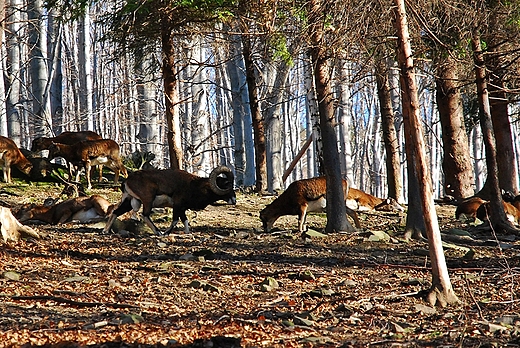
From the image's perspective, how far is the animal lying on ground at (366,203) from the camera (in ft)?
63.7

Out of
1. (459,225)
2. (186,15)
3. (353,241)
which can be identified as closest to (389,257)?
(353,241)

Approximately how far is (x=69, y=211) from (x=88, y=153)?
15.7ft

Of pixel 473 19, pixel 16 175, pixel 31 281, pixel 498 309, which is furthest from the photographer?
pixel 16 175

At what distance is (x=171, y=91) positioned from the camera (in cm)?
1930

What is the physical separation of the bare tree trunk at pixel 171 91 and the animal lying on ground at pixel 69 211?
3.03 m

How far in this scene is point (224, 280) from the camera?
35.2ft

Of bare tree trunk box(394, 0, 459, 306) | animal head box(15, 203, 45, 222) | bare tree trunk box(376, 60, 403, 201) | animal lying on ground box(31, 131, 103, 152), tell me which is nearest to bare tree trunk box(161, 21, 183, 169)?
animal head box(15, 203, 45, 222)

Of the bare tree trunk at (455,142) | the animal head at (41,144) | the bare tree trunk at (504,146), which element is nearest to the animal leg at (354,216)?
the bare tree trunk at (455,142)

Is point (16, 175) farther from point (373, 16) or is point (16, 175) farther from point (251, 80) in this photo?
point (373, 16)

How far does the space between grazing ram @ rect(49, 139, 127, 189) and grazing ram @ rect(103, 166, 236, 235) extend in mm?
5818

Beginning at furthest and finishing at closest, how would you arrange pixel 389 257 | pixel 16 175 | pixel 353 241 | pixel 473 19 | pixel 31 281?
pixel 16 175 < pixel 353 241 < pixel 389 257 < pixel 473 19 < pixel 31 281

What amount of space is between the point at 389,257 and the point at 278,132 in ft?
65.6

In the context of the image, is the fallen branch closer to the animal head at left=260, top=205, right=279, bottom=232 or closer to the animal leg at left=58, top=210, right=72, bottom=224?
the animal leg at left=58, top=210, right=72, bottom=224

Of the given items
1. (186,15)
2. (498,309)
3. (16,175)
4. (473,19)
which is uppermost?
A: (186,15)
